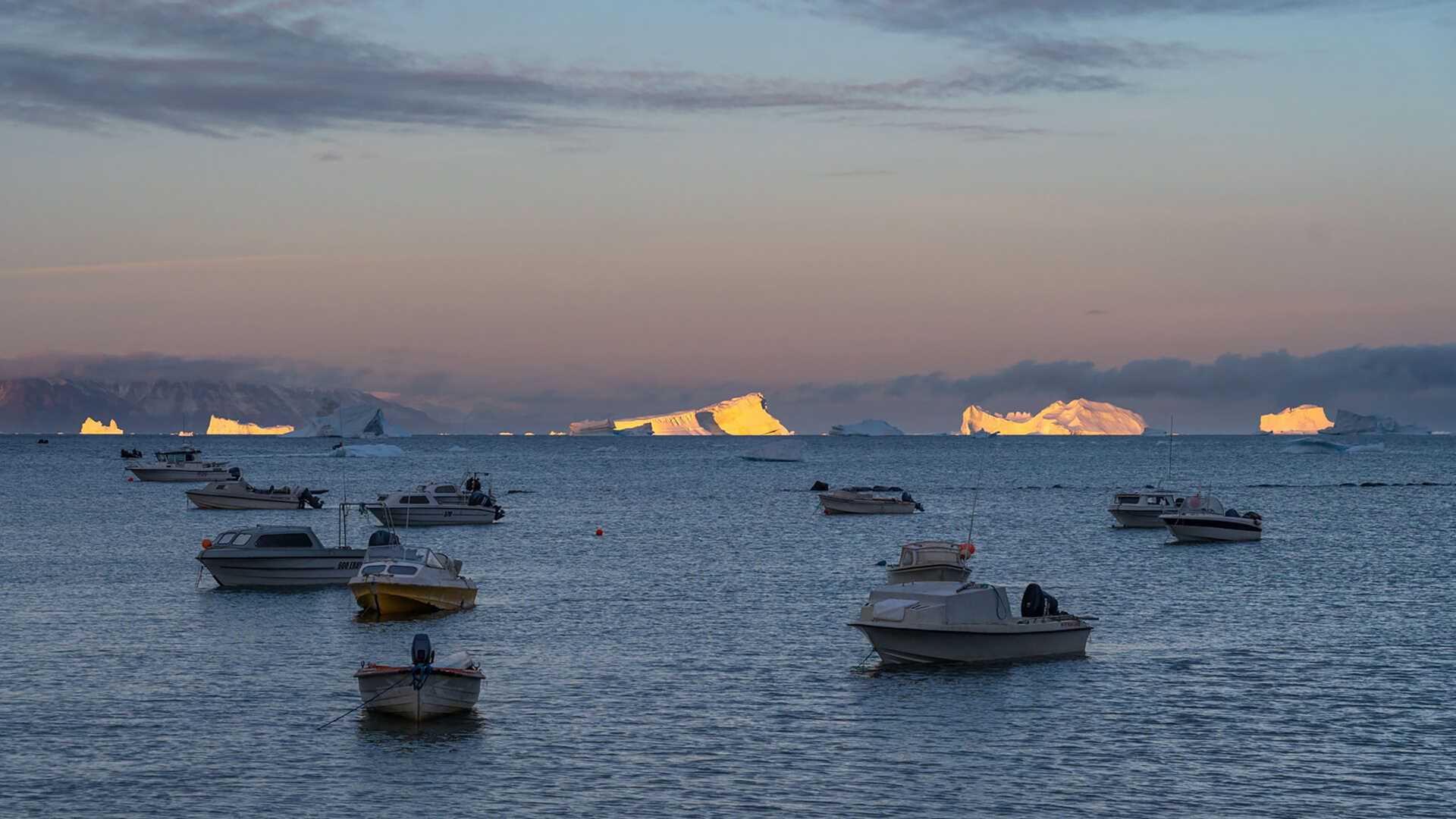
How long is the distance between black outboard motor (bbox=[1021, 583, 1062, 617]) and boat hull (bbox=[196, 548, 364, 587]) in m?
26.6

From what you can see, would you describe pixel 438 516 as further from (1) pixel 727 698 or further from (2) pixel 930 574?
(1) pixel 727 698

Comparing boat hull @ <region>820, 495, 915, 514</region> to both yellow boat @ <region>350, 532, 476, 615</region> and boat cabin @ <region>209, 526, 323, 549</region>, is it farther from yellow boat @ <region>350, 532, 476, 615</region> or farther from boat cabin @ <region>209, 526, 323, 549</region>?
yellow boat @ <region>350, 532, 476, 615</region>

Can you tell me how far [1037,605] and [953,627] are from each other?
10.0 ft

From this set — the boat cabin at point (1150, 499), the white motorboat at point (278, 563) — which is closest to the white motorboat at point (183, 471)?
the boat cabin at point (1150, 499)

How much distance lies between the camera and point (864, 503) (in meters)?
111

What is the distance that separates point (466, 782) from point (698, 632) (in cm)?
1915

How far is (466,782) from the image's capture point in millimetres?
28406

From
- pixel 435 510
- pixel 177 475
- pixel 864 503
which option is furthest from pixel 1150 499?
pixel 177 475

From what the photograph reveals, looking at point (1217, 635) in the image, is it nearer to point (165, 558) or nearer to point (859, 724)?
point (859, 724)

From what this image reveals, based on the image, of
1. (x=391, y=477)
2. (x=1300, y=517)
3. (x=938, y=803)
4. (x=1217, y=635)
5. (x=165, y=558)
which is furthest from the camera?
(x=391, y=477)

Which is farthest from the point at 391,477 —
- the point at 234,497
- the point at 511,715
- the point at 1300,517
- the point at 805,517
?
the point at 511,715

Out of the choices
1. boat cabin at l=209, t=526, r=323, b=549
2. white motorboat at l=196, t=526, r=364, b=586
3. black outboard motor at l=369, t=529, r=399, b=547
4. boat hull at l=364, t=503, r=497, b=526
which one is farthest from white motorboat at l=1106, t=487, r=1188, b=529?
boat cabin at l=209, t=526, r=323, b=549

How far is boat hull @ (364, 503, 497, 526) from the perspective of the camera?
96375 millimetres

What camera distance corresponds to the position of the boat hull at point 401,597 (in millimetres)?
49719
